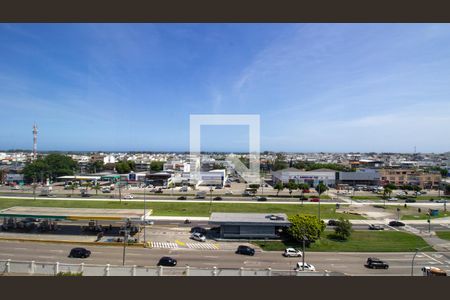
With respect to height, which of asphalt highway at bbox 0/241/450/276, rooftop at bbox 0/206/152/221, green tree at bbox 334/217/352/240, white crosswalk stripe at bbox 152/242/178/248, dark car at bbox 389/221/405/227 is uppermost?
rooftop at bbox 0/206/152/221

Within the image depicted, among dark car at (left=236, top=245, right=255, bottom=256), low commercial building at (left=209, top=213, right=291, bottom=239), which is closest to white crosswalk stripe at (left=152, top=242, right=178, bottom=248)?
low commercial building at (left=209, top=213, right=291, bottom=239)

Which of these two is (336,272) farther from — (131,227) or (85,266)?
(131,227)

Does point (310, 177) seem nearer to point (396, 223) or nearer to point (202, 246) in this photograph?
point (396, 223)

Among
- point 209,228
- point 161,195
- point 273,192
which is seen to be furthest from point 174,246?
point 273,192

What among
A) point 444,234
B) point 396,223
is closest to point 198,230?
point 396,223

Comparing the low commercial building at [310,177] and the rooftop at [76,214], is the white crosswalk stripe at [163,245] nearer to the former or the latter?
the rooftop at [76,214]

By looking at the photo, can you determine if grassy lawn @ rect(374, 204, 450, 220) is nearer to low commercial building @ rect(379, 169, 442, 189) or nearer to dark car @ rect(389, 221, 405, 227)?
Result: dark car @ rect(389, 221, 405, 227)
